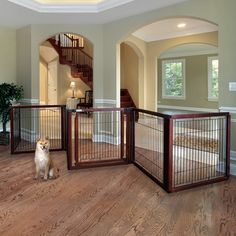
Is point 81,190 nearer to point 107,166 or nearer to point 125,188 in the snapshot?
point 125,188

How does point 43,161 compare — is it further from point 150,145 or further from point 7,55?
point 7,55

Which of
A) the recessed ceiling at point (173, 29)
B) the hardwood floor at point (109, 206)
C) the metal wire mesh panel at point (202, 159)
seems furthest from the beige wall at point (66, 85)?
the hardwood floor at point (109, 206)

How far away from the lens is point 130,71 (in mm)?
9375

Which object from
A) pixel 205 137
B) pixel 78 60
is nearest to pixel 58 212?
pixel 205 137

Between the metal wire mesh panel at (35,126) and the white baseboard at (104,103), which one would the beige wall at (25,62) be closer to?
the metal wire mesh panel at (35,126)

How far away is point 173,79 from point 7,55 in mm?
8042

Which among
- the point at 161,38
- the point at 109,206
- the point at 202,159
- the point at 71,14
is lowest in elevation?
the point at 109,206

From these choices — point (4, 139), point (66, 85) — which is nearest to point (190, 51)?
point (66, 85)

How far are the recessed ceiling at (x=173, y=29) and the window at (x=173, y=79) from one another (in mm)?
4639

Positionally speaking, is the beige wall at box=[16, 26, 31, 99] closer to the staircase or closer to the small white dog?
the small white dog

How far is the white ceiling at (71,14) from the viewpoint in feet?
14.6

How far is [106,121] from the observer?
5.96m

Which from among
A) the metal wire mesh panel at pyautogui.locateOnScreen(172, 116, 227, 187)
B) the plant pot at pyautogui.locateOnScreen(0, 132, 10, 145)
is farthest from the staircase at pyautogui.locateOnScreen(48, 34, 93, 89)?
the metal wire mesh panel at pyautogui.locateOnScreen(172, 116, 227, 187)

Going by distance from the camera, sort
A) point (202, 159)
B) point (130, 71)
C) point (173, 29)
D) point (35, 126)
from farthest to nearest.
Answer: point (130, 71)
point (173, 29)
point (35, 126)
point (202, 159)
